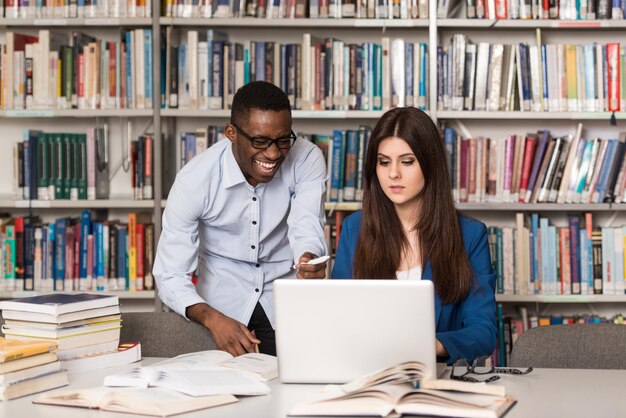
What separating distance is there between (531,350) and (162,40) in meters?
2.21

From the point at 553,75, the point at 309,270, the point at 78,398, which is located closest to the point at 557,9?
the point at 553,75

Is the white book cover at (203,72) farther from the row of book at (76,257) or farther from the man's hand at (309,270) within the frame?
the man's hand at (309,270)

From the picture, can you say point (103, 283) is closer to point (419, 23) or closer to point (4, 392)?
point (419, 23)

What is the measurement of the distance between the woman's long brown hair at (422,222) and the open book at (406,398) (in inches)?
25.4

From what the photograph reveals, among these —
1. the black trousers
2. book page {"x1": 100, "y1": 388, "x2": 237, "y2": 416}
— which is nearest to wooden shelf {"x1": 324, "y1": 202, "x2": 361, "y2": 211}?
the black trousers

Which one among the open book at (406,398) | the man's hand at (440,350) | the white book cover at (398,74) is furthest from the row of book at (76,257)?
the open book at (406,398)

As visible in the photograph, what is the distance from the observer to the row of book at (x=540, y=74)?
367 centimetres

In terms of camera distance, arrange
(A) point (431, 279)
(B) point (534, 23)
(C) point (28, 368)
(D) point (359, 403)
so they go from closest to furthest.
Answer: (D) point (359, 403) → (C) point (28, 368) → (A) point (431, 279) → (B) point (534, 23)

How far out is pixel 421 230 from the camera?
2346 millimetres

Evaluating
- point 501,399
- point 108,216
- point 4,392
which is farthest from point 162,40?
point 501,399

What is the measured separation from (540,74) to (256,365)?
2206 millimetres

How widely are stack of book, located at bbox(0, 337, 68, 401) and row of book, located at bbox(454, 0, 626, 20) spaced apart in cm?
243

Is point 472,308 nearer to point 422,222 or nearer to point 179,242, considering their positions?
point 422,222

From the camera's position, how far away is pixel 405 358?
1718 millimetres
